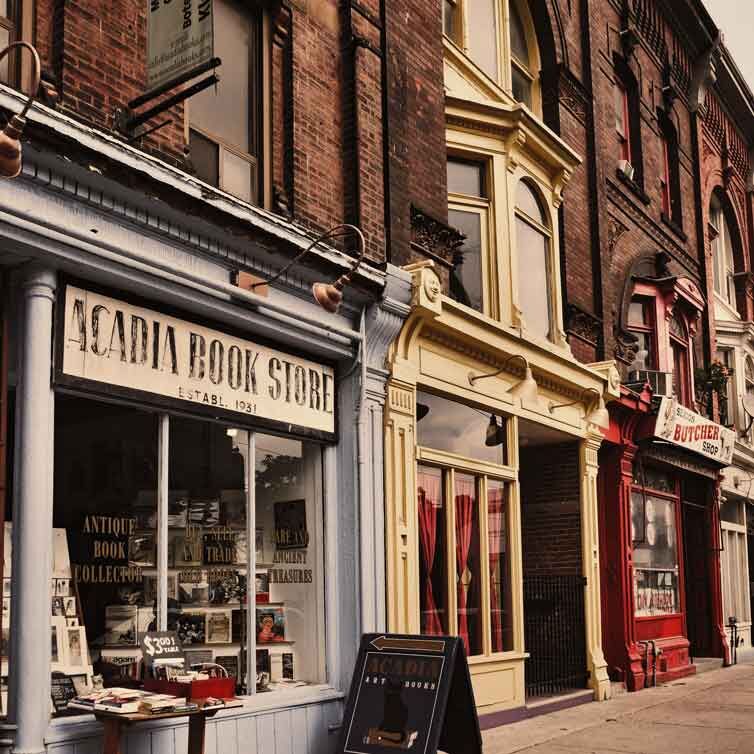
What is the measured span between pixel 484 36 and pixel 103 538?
9.20m

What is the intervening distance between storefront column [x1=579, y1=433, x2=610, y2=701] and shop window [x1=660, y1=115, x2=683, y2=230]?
25.0 feet

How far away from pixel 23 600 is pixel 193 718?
55.6 inches

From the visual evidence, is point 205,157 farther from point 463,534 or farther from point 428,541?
point 463,534

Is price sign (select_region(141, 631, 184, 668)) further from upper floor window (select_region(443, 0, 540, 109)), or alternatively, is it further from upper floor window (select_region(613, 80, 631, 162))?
upper floor window (select_region(613, 80, 631, 162))

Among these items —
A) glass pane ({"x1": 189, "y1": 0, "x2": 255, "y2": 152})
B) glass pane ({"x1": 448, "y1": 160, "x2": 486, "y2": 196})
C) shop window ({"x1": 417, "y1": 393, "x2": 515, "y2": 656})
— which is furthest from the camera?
glass pane ({"x1": 448, "y1": 160, "x2": 486, "y2": 196})

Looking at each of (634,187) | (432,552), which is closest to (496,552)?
(432,552)

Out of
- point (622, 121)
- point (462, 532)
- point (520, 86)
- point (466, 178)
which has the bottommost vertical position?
point (462, 532)

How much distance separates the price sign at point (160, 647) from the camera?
763 centimetres

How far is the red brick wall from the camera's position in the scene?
15328 millimetres

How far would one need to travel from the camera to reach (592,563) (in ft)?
49.9

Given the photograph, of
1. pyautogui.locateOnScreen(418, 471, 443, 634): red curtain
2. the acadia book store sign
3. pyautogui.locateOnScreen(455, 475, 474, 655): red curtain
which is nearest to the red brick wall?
pyautogui.locateOnScreen(455, 475, 474, 655): red curtain

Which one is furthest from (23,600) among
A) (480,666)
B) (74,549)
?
(480,666)

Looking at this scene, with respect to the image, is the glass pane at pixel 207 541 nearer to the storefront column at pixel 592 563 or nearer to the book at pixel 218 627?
the book at pixel 218 627

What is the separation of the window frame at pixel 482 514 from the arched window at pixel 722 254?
13739 mm
